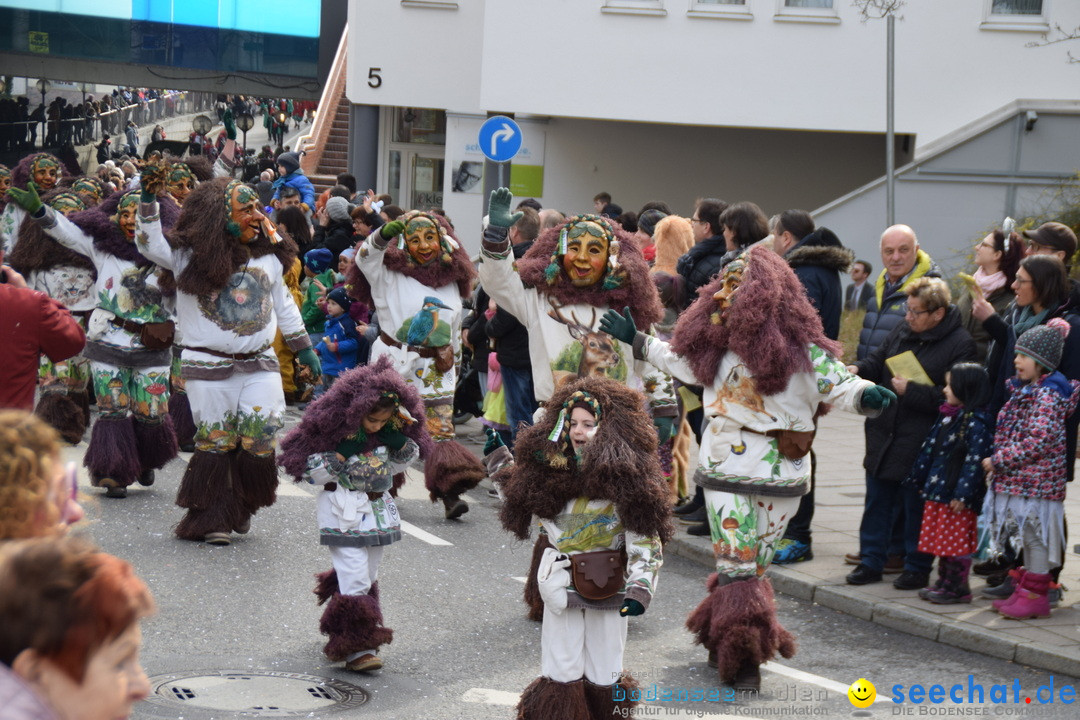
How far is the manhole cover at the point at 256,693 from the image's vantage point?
5551mm

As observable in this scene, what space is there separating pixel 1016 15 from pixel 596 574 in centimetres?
1735

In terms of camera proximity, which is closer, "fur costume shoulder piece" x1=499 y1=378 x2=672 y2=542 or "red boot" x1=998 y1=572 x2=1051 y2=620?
"fur costume shoulder piece" x1=499 y1=378 x2=672 y2=542

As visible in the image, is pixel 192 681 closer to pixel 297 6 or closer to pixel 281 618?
pixel 281 618

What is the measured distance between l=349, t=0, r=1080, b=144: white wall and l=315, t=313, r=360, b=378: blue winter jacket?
9337 millimetres

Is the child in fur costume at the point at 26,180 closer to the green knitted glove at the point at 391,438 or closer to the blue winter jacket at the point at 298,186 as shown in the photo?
the blue winter jacket at the point at 298,186

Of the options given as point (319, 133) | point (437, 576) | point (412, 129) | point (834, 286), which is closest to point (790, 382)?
point (834, 286)

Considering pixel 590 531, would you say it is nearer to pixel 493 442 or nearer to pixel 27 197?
pixel 493 442

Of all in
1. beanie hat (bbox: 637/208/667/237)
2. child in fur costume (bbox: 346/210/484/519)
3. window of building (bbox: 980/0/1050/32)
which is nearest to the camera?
child in fur costume (bbox: 346/210/484/519)

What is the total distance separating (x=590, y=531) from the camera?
205 inches

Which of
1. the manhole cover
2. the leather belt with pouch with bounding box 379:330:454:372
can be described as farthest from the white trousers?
the leather belt with pouch with bounding box 379:330:454:372

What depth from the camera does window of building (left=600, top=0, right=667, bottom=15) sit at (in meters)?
20.3

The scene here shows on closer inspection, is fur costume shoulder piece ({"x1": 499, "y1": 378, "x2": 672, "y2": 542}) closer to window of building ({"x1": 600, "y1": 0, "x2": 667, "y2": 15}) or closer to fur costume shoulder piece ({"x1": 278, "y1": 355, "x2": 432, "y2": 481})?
fur costume shoulder piece ({"x1": 278, "y1": 355, "x2": 432, "y2": 481})

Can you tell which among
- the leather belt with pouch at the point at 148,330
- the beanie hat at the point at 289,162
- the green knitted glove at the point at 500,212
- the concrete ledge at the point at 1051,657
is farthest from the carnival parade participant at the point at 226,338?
the beanie hat at the point at 289,162

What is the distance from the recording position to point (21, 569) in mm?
2240
